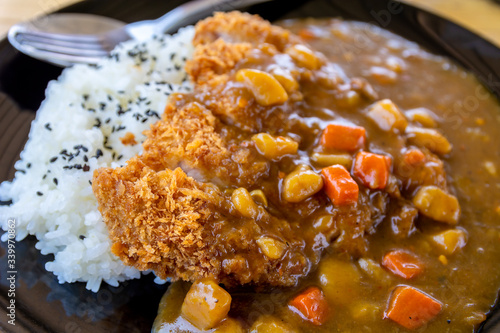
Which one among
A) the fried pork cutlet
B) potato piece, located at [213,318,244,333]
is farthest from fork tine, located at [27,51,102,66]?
potato piece, located at [213,318,244,333]

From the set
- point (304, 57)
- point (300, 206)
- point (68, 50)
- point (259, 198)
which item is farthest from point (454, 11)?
point (68, 50)

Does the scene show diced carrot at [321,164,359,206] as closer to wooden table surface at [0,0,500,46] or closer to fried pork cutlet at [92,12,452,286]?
fried pork cutlet at [92,12,452,286]

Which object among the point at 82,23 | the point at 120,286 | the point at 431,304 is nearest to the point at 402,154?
the point at 431,304

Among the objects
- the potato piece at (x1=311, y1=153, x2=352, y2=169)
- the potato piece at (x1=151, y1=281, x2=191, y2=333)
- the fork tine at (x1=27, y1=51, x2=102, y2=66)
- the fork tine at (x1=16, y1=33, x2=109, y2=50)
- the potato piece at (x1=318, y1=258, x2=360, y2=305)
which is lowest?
the potato piece at (x1=151, y1=281, x2=191, y2=333)

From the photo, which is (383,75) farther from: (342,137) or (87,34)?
(87,34)

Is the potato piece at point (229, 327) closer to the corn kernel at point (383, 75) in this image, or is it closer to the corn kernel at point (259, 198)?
the corn kernel at point (259, 198)
